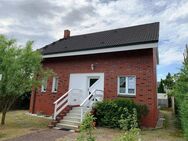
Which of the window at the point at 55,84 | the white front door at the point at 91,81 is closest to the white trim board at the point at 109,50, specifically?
the white front door at the point at 91,81

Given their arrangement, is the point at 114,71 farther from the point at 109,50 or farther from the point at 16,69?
the point at 16,69

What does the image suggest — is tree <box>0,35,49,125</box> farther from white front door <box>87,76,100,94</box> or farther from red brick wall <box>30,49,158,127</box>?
white front door <box>87,76,100,94</box>

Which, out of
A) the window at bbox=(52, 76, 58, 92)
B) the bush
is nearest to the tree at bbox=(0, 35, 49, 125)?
the window at bbox=(52, 76, 58, 92)

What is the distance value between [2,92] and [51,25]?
8575 millimetres

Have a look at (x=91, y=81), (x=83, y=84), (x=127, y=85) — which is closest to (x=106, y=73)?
(x=91, y=81)

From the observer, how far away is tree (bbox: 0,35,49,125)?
9.21 meters

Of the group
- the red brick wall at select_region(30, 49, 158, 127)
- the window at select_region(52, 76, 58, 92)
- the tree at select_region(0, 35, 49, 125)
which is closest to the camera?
the tree at select_region(0, 35, 49, 125)

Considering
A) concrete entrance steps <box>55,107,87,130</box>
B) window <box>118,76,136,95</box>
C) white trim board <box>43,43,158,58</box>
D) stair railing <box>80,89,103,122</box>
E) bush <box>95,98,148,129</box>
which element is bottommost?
concrete entrance steps <box>55,107,87,130</box>

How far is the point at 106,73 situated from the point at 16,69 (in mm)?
5725

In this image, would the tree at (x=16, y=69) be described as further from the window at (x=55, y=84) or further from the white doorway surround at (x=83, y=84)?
the window at (x=55, y=84)

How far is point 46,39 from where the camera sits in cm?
2078

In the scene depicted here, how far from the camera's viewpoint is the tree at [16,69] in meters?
9.21

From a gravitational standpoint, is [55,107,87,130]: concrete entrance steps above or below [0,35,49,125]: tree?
below

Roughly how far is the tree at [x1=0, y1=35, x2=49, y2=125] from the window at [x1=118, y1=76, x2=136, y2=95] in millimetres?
5165
